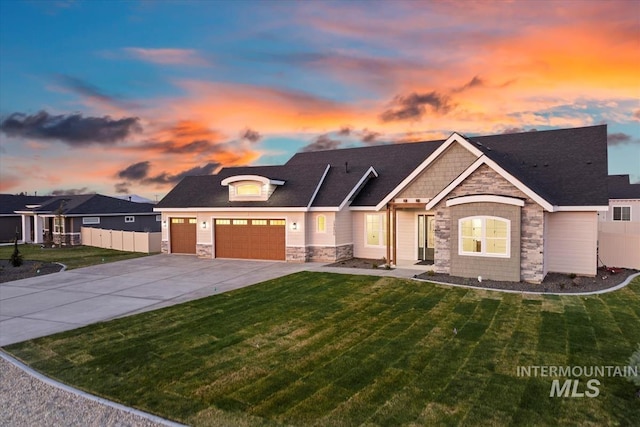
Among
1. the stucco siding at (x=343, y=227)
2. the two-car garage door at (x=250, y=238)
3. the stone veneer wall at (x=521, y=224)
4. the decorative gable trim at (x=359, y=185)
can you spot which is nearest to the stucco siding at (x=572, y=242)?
the stone veneer wall at (x=521, y=224)

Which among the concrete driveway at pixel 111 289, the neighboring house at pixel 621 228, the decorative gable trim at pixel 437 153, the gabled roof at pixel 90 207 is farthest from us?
the gabled roof at pixel 90 207

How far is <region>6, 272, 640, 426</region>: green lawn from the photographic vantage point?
5.86 metres

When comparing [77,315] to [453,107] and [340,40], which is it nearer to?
[340,40]

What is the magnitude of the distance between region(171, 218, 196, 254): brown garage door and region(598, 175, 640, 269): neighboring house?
2208cm

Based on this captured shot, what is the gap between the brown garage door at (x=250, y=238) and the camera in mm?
21641

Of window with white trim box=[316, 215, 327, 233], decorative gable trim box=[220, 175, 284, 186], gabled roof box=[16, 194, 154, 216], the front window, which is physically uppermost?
decorative gable trim box=[220, 175, 284, 186]

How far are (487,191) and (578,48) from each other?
25.2ft

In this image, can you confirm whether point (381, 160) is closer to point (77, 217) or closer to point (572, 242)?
point (572, 242)

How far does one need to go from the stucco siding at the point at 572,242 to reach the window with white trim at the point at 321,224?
400 inches

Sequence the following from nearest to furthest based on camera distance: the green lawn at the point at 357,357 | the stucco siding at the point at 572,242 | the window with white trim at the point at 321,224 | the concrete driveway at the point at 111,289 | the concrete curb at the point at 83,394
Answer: the concrete curb at the point at 83,394, the green lawn at the point at 357,357, the concrete driveway at the point at 111,289, the stucco siding at the point at 572,242, the window with white trim at the point at 321,224

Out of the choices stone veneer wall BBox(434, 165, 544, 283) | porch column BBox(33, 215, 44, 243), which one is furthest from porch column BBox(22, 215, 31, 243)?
stone veneer wall BBox(434, 165, 544, 283)

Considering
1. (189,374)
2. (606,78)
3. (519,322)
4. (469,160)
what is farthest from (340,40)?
(189,374)

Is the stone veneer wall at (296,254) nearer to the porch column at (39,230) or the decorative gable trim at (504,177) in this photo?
the decorative gable trim at (504,177)

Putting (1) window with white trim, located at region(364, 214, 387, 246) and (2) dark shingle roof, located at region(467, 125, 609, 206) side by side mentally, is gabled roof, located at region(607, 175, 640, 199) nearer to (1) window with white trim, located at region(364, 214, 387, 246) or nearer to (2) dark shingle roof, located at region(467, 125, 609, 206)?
(2) dark shingle roof, located at region(467, 125, 609, 206)
